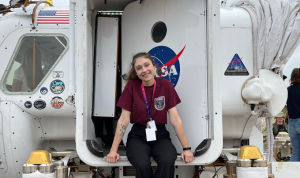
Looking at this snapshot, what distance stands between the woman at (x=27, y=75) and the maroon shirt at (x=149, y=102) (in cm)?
143

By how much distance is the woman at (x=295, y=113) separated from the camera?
4.88 m

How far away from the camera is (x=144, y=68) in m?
2.99

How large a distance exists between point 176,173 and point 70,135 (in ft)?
4.79

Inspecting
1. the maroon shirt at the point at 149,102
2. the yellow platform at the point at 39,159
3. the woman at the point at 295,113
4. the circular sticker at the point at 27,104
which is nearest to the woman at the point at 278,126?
the woman at the point at 295,113

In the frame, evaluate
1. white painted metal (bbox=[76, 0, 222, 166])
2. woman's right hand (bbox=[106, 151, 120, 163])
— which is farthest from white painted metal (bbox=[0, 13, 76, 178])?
woman's right hand (bbox=[106, 151, 120, 163])

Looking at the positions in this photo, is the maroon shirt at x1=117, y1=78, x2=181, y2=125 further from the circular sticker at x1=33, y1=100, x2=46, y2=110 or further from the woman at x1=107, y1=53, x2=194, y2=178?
the circular sticker at x1=33, y1=100, x2=46, y2=110

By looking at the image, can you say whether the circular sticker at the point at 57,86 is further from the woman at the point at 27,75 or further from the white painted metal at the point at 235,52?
the white painted metal at the point at 235,52

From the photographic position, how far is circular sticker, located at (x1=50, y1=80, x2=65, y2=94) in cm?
390

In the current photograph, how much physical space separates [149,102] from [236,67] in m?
1.33

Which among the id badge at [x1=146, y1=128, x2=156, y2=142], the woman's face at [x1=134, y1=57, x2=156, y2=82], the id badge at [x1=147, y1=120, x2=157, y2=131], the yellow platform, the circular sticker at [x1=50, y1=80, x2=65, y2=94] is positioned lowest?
the yellow platform

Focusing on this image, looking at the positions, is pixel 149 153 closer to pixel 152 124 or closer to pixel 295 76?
pixel 152 124

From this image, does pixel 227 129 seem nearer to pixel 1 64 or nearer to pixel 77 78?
pixel 77 78

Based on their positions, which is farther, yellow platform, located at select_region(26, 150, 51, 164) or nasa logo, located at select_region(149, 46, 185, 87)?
nasa logo, located at select_region(149, 46, 185, 87)

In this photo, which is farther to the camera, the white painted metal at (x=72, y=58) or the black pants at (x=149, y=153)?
the white painted metal at (x=72, y=58)
